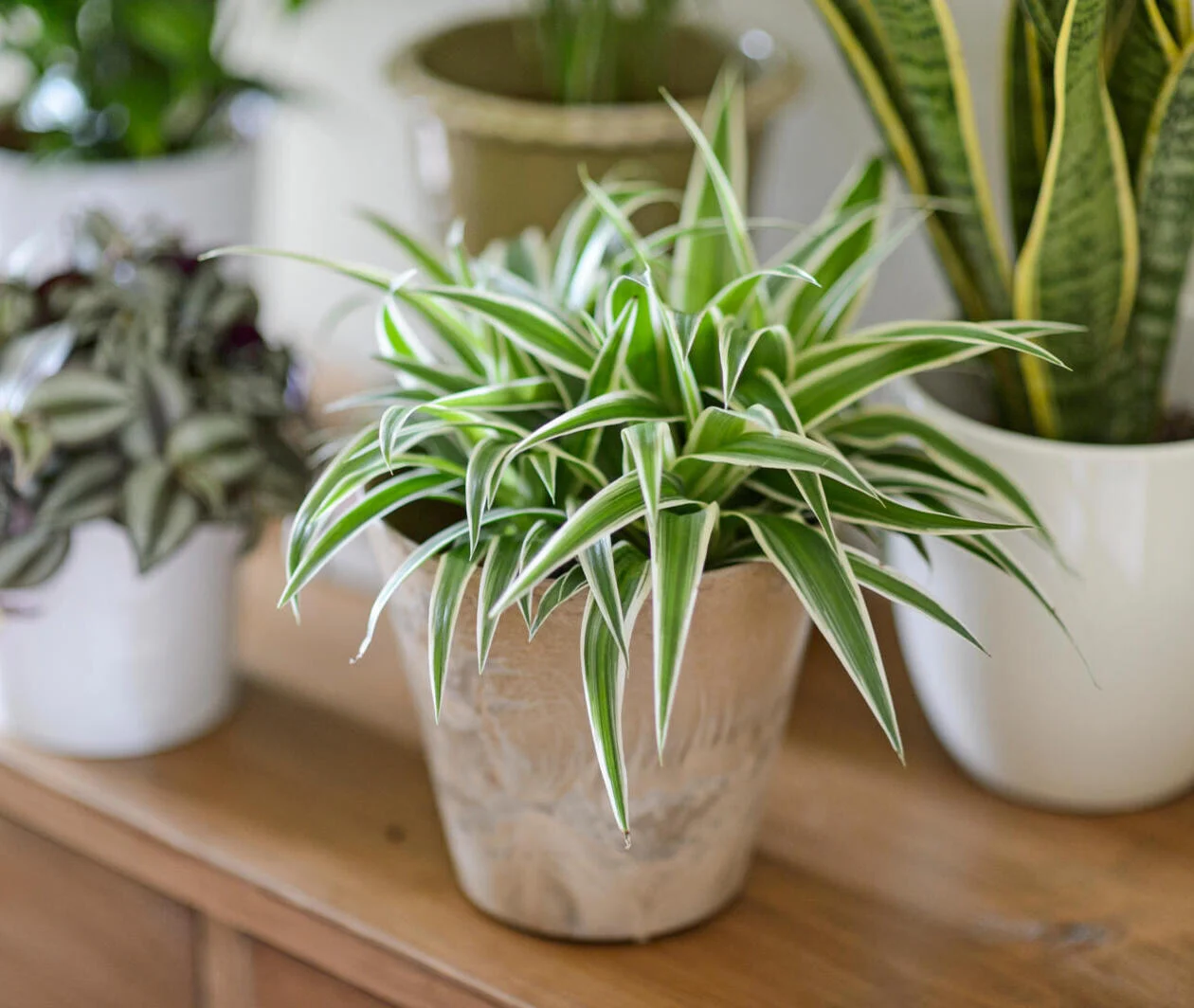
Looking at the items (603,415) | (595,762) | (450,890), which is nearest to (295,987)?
(450,890)

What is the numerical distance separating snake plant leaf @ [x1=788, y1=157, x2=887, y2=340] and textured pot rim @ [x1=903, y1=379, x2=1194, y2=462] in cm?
6

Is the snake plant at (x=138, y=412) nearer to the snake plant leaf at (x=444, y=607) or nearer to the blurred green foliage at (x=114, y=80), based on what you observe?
the snake plant leaf at (x=444, y=607)

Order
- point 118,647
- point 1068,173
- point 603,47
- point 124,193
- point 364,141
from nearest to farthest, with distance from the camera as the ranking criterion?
point 1068,173 < point 118,647 < point 603,47 < point 124,193 < point 364,141

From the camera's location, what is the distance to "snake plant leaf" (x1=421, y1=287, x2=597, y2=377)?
52cm

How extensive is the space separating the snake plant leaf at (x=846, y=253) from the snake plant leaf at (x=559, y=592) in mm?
164

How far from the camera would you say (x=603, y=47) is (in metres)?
0.78

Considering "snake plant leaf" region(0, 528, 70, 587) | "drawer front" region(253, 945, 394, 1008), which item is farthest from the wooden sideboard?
"snake plant leaf" region(0, 528, 70, 587)

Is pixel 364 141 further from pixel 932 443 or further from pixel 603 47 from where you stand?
pixel 932 443

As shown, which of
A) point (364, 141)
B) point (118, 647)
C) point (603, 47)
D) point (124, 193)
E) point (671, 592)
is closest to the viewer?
point (671, 592)

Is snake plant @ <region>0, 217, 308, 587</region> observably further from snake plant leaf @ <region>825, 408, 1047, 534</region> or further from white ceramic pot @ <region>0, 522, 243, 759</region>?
snake plant leaf @ <region>825, 408, 1047, 534</region>

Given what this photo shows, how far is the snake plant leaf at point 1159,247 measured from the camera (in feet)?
1.79

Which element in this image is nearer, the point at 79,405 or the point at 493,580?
the point at 493,580

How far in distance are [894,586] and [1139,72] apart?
24cm

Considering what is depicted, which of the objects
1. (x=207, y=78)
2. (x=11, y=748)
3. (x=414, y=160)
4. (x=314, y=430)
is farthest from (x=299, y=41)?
(x=11, y=748)
